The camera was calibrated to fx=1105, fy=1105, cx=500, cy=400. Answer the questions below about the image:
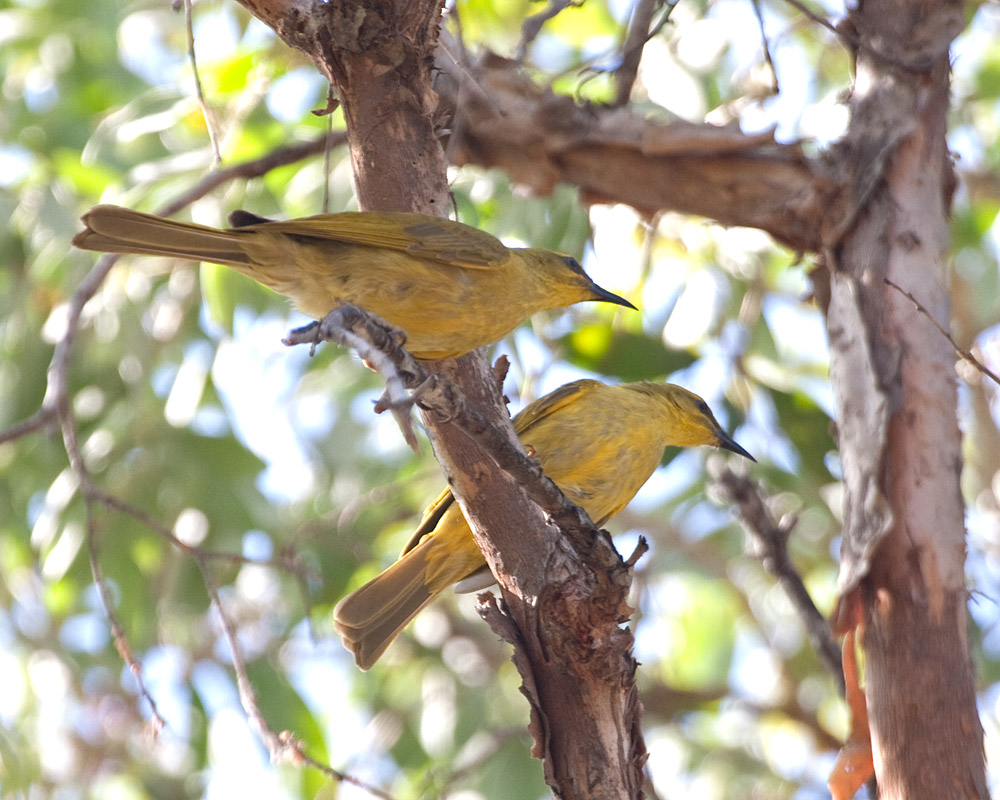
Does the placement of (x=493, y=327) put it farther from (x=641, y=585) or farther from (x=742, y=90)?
(x=742, y=90)

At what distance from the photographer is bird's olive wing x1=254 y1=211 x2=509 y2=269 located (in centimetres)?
312

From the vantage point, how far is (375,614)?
3.52m

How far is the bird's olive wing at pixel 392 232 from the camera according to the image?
10.2 ft

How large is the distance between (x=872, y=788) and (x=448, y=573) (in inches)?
56.7

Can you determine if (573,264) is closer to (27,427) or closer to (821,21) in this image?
(821,21)

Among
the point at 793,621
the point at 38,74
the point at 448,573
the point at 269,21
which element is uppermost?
the point at 38,74

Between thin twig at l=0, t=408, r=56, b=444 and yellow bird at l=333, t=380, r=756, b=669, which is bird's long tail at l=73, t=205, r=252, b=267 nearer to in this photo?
thin twig at l=0, t=408, r=56, b=444

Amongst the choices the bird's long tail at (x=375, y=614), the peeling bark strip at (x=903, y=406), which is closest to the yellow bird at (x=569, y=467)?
the bird's long tail at (x=375, y=614)

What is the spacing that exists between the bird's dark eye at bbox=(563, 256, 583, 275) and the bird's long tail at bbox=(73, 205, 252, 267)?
1.28 meters

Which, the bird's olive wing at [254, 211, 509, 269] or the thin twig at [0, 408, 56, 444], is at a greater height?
the bird's olive wing at [254, 211, 509, 269]

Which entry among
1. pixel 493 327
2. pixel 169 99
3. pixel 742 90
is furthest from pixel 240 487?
pixel 742 90

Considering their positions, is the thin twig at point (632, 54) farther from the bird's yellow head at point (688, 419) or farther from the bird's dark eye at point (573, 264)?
the bird's yellow head at point (688, 419)

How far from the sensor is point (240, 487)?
199 inches

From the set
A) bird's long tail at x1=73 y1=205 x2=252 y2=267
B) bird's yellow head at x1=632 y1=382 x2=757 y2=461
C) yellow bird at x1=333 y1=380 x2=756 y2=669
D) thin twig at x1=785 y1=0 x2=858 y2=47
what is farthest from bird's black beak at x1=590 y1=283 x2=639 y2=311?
bird's long tail at x1=73 y1=205 x2=252 y2=267
